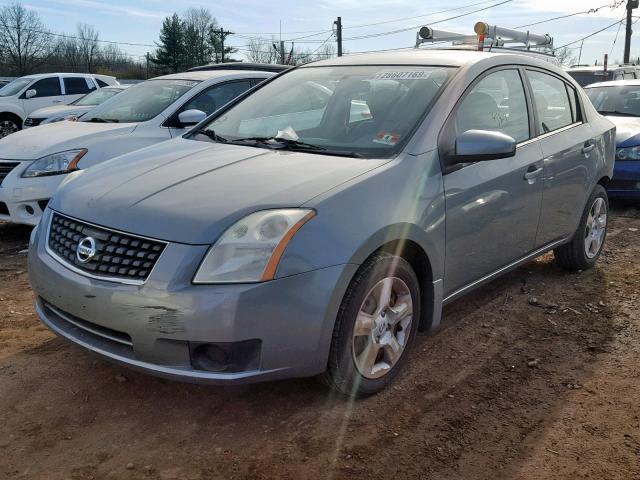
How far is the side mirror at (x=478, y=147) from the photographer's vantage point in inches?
125

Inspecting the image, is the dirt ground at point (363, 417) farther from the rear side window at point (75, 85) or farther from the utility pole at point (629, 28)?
the utility pole at point (629, 28)

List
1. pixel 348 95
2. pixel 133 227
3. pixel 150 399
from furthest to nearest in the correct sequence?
1. pixel 348 95
2. pixel 150 399
3. pixel 133 227

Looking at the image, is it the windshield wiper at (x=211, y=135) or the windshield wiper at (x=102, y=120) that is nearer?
the windshield wiper at (x=211, y=135)

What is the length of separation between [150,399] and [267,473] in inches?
33.1

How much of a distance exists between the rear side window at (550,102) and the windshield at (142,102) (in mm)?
3539

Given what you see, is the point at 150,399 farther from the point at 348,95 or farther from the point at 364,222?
the point at 348,95

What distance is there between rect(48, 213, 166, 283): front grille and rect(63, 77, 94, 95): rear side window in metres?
13.9

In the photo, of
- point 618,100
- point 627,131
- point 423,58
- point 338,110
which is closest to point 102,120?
point 338,110

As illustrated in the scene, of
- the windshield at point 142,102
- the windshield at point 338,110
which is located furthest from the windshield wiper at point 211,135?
the windshield at point 142,102

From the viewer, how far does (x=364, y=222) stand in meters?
2.74

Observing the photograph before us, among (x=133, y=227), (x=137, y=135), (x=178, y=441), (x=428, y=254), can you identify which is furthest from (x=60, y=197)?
(x=137, y=135)

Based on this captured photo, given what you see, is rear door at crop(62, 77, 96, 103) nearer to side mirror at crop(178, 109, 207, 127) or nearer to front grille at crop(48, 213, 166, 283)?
side mirror at crop(178, 109, 207, 127)

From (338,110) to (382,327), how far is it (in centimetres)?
143

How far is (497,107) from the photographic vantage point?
12.4 feet
